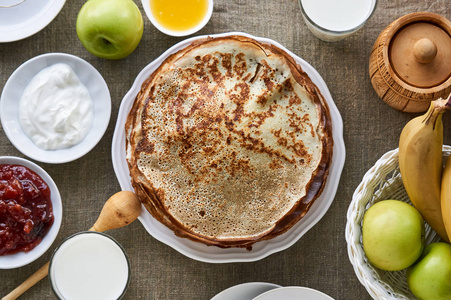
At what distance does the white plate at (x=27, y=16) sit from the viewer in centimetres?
191

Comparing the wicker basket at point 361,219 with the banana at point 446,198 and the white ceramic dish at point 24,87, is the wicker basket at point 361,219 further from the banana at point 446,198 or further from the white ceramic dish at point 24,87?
the white ceramic dish at point 24,87

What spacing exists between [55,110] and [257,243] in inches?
34.1

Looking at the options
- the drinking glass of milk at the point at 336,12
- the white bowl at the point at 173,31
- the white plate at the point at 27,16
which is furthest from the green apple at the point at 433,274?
the white plate at the point at 27,16

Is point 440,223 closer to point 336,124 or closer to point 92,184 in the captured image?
point 336,124

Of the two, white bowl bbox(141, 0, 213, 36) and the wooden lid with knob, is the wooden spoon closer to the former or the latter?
white bowl bbox(141, 0, 213, 36)

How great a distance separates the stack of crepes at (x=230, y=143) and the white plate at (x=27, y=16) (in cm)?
55

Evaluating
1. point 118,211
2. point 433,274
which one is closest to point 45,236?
point 118,211

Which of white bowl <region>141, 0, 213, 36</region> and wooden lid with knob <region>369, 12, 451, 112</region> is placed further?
white bowl <region>141, 0, 213, 36</region>

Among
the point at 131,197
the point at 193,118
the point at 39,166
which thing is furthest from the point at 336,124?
the point at 39,166

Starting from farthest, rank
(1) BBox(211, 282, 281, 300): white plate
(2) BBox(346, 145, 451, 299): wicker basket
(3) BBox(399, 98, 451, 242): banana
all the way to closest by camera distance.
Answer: (1) BBox(211, 282, 281, 300): white plate → (2) BBox(346, 145, 451, 299): wicker basket → (3) BBox(399, 98, 451, 242): banana

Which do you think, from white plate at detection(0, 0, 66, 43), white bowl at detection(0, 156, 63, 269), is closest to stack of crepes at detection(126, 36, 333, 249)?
white bowl at detection(0, 156, 63, 269)

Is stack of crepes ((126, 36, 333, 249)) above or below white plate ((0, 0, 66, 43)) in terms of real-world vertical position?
below

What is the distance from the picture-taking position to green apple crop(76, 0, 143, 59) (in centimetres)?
174

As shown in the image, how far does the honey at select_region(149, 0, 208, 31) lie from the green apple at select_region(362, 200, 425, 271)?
0.95 meters
